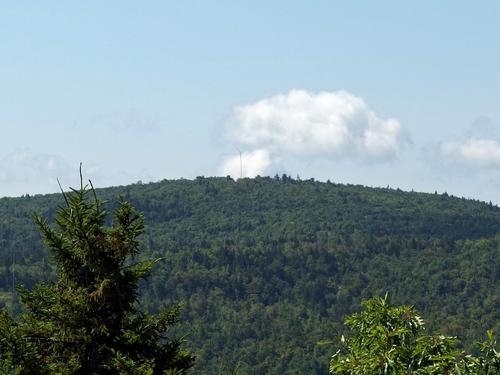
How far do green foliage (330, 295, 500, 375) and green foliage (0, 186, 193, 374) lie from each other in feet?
25.1

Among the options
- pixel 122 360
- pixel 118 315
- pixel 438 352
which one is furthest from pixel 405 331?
pixel 118 315

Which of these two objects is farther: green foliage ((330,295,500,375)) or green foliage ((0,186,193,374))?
green foliage ((0,186,193,374))

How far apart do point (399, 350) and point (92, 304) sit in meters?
9.73

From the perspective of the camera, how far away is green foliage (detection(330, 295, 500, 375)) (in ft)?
47.3

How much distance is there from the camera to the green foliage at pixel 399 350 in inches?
568

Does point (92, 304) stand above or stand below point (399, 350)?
above

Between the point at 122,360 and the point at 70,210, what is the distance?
12.6 feet

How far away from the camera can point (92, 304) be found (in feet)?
74.8

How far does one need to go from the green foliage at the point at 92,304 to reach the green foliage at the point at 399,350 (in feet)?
25.1

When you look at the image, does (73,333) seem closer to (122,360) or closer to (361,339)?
(122,360)

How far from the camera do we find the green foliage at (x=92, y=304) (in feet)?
74.5

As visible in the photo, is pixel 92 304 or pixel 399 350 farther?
pixel 92 304

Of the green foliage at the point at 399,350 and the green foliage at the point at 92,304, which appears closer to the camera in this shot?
the green foliage at the point at 399,350

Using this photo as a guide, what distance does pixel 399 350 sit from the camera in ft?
48.1
